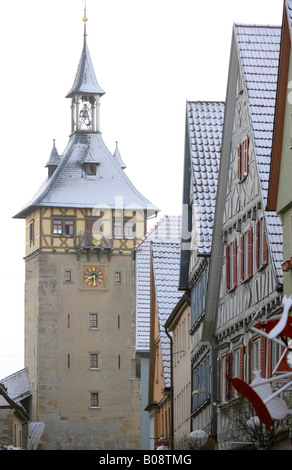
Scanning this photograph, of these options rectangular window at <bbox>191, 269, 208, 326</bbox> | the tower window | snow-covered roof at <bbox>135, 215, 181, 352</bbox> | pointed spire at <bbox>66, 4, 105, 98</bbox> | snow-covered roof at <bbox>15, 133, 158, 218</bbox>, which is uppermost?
pointed spire at <bbox>66, 4, 105, 98</bbox>

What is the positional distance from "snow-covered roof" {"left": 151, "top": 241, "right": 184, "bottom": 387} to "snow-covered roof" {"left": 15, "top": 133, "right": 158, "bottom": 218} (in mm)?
43772

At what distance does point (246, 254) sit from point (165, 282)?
1840 cm

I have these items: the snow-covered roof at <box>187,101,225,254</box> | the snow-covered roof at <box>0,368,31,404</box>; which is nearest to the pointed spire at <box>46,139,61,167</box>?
the snow-covered roof at <box>0,368,31,404</box>

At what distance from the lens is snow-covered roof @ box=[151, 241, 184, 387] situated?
4481 centimetres

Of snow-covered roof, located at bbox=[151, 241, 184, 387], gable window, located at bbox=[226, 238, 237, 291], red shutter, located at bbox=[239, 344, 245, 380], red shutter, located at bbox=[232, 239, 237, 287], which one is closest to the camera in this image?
red shutter, located at bbox=[239, 344, 245, 380]

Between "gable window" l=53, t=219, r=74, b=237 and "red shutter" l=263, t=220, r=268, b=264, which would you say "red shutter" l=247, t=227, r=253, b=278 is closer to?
"red shutter" l=263, t=220, r=268, b=264

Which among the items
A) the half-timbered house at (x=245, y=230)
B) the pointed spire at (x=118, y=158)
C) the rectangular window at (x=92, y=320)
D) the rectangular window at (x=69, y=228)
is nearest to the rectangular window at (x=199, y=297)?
the half-timbered house at (x=245, y=230)

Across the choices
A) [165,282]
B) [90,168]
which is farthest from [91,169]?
[165,282]

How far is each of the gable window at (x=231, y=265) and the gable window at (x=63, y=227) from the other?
6078 centimetres

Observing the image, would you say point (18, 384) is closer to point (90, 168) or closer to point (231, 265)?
point (90, 168)

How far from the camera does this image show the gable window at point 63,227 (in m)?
90.4

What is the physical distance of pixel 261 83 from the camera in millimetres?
27703

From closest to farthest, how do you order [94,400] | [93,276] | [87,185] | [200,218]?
1. [200,218]
2. [94,400]
3. [93,276]
4. [87,185]
